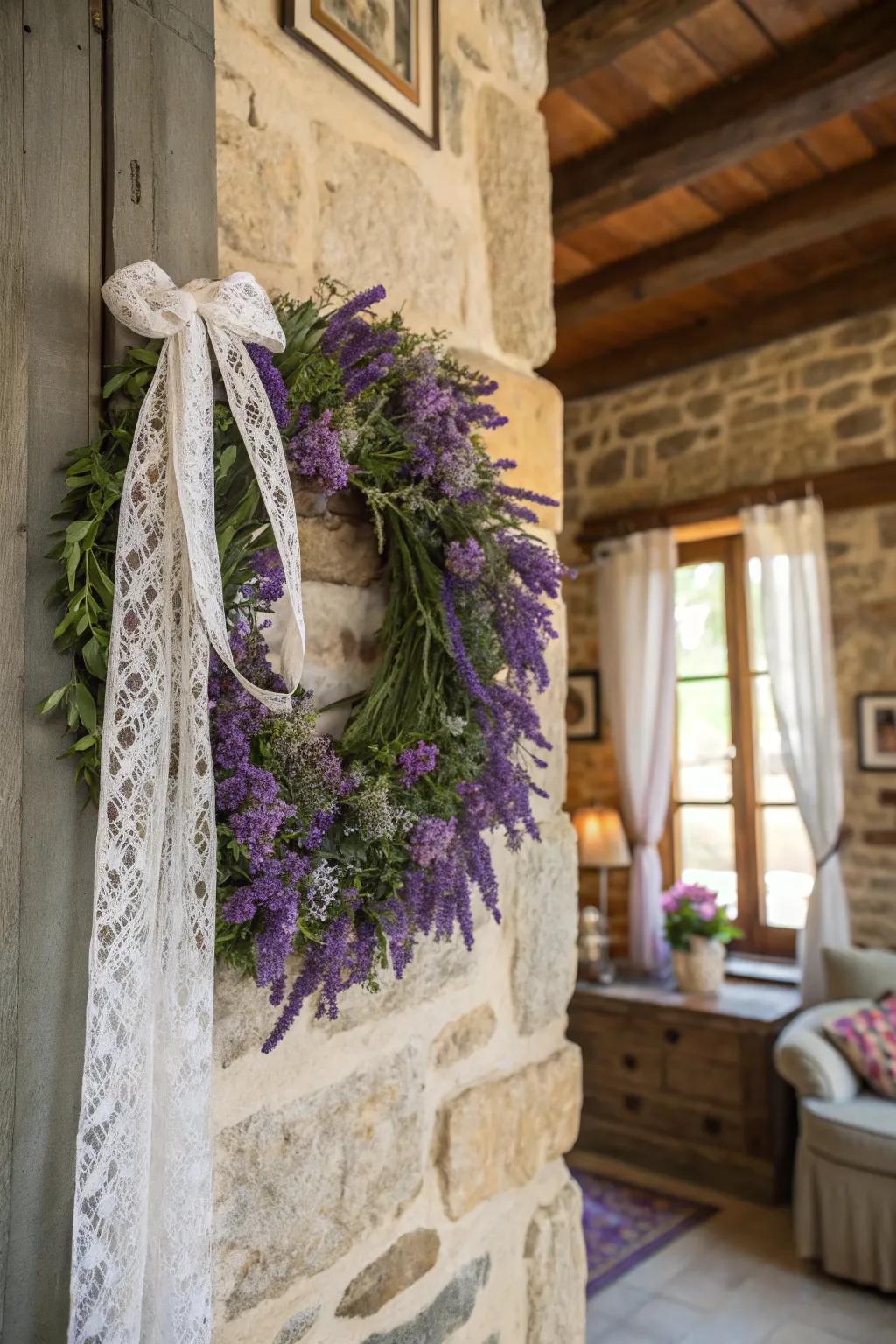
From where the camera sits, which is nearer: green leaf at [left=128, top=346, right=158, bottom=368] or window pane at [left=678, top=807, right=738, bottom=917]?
green leaf at [left=128, top=346, right=158, bottom=368]

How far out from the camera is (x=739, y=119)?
293cm

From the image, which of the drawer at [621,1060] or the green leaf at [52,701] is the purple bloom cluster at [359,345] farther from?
the drawer at [621,1060]

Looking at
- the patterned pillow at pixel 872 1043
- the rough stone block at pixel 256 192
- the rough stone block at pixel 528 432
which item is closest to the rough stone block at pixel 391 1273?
the rough stone block at pixel 528 432

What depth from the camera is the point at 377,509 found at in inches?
42.5

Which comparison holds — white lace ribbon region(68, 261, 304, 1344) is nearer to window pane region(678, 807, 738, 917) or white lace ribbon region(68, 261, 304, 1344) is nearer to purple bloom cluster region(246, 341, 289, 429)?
purple bloom cluster region(246, 341, 289, 429)

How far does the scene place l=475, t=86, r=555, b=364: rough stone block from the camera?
4.67 feet

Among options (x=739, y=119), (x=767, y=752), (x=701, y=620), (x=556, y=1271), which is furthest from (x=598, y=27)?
(x=767, y=752)

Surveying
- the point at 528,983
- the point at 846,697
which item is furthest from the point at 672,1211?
the point at 528,983

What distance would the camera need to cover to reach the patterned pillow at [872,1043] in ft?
10.3

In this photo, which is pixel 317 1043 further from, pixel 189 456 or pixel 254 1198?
pixel 189 456

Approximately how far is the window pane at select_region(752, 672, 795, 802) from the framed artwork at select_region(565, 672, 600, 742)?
0.77 metres

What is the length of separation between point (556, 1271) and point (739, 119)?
9.88ft

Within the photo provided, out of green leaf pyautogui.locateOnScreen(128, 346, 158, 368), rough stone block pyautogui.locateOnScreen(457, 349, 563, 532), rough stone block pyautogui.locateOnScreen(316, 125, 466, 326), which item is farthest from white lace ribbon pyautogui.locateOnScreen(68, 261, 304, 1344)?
rough stone block pyautogui.locateOnScreen(457, 349, 563, 532)

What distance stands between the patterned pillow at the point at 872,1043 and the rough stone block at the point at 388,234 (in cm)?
282
